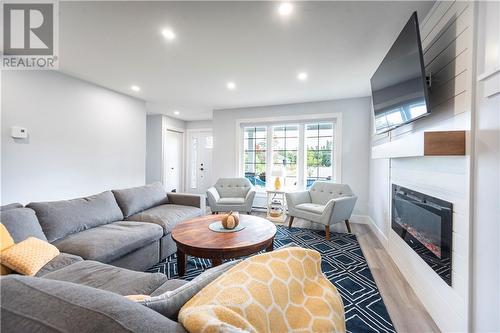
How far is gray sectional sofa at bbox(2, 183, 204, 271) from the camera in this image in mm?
1773

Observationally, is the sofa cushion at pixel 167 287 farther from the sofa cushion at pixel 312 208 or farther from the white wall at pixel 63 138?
the white wall at pixel 63 138

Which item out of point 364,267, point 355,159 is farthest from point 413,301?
point 355,159

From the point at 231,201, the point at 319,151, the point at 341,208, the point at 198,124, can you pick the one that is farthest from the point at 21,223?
the point at 198,124

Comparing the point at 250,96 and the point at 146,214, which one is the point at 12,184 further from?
the point at 250,96

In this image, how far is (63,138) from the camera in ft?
10.3

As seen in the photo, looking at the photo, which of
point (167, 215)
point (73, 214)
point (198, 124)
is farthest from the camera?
point (198, 124)

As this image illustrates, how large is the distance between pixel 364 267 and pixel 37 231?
311 cm

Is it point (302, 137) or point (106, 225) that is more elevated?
point (302, 137)

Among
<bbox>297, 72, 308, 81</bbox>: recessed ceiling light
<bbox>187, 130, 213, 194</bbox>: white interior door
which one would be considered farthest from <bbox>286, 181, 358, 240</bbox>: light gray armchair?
<bbox>187, 130, 213, 194</bbox>: white interior door

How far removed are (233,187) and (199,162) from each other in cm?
255

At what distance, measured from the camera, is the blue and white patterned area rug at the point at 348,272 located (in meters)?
1.63

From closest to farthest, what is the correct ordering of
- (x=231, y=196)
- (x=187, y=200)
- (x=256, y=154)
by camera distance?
(x=187, y=200)
(x=231, y=196)
(x=256, y=154)

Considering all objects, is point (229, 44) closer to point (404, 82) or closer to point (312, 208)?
point (404, 82)

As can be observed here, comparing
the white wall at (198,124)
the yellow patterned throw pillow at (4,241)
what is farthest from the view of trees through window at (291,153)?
the yellow patterned throw pillow at (4,241)
